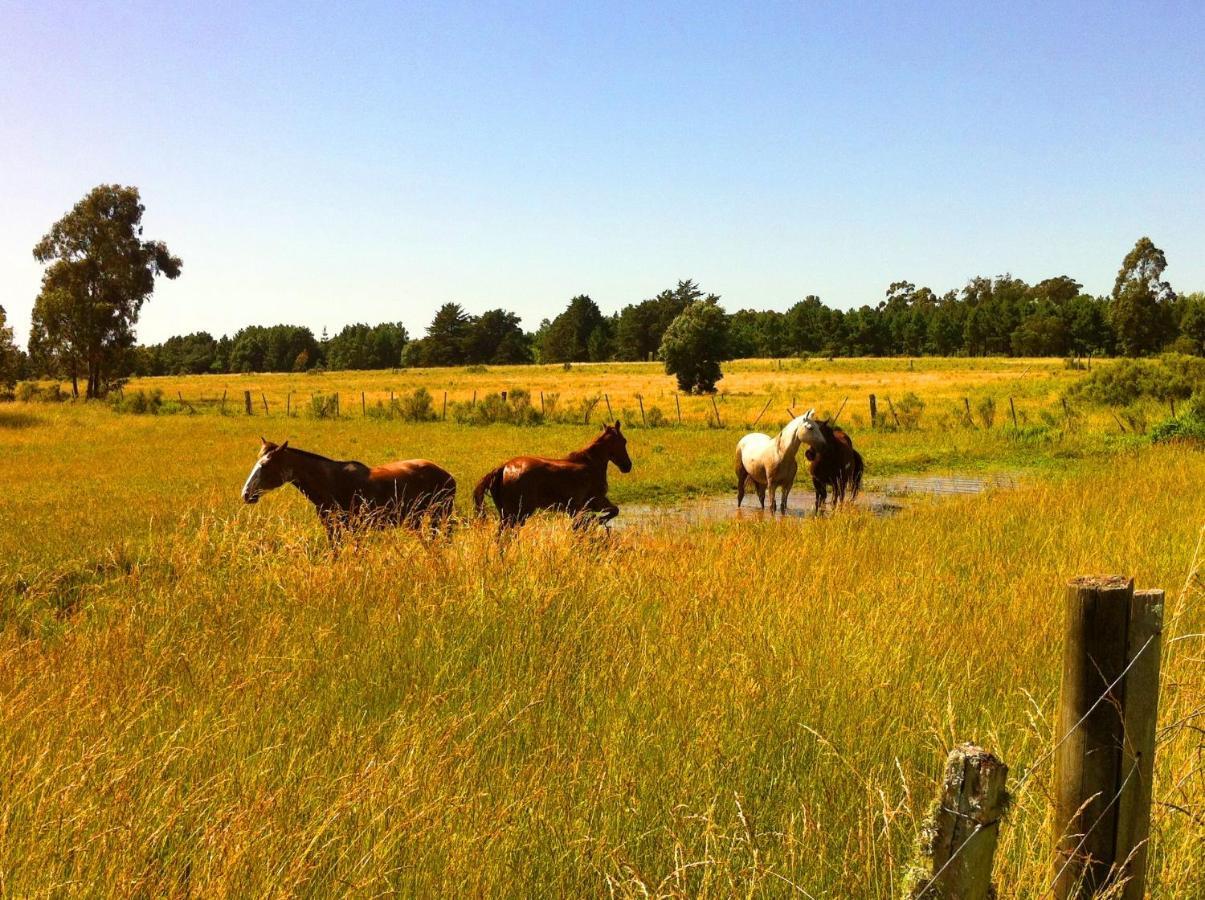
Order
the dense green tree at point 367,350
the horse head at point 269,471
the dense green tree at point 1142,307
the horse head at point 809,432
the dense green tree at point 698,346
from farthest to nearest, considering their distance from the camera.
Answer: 1. the dense green tree at point 367,350
2. the dense green tree at point 1142,307
3. the dense green tree at point 698,346
4. the horse head at point 809,432
5. the horse head at point 269,471

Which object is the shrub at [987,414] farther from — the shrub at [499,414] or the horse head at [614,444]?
the horse head at [614,444]

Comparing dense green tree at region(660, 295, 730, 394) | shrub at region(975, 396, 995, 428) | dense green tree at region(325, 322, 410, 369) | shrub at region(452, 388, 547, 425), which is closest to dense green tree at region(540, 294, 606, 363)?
dense green tree at region(325, 322, 410, 369)

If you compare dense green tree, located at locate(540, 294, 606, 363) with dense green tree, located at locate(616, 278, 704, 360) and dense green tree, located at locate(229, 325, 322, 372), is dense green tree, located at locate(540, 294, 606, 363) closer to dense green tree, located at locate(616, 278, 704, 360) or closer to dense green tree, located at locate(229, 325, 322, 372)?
dense green tree, located at locate(616, 278, 704, 360)

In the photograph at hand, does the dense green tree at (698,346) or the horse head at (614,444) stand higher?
the dense green tree at (698,346)

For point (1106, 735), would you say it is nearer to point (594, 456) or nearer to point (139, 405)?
point (594, 456)

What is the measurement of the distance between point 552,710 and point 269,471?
6.12m

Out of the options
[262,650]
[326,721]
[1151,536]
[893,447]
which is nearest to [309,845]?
[326,721]

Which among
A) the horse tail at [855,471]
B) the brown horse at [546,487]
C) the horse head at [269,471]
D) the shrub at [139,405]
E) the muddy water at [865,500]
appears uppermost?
the shrub at [139,405]

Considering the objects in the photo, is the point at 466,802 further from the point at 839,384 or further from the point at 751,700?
the point at 839,384

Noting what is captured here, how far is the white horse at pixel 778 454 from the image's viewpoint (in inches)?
529

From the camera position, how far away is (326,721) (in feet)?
12.2

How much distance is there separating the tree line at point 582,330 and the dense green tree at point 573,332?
0.21 meters

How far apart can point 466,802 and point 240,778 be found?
32.2 inches

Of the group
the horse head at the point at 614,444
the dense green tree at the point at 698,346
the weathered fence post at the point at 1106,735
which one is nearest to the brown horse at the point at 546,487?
the horse head at the point at 614,444
